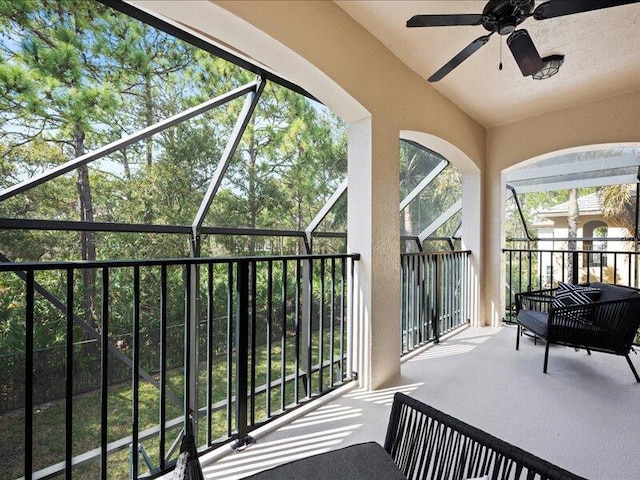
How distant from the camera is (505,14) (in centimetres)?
189

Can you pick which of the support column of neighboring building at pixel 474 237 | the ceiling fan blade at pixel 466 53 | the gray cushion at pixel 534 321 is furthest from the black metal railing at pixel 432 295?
the ceiling fan blade at pixel 466 53

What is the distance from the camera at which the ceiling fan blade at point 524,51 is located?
2.00 metres

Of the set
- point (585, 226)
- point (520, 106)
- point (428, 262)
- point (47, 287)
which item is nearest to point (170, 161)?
point (47, 287)

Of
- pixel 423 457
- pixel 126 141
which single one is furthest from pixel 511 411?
pixel 126 141

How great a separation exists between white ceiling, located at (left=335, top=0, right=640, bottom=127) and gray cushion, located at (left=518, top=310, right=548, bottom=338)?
2.33 metres

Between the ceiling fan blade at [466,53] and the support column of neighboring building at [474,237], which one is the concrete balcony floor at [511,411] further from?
the ceiling fan blade at [466,53]

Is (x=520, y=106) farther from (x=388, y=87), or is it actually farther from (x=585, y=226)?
(x=585, y=226)

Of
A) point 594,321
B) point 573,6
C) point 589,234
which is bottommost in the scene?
point 594,321

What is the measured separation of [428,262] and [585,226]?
5.07m

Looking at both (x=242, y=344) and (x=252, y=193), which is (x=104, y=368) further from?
(x=252, y=193)

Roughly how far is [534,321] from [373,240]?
1.91 meters

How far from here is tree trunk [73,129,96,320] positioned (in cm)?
220

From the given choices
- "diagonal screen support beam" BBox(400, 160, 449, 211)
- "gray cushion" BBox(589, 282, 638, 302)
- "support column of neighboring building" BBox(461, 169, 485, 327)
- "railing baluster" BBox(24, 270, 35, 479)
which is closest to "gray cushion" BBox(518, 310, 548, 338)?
"gray cushion" BBox(589, 282, 638, 302)

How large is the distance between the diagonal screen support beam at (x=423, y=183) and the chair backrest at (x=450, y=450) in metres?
3.58
